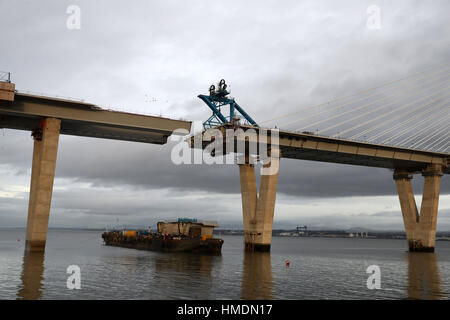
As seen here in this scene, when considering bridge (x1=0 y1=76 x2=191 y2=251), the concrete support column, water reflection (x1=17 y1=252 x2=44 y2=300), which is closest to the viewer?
water reflection (x1=17 y1=252 x2=44 y2=300)

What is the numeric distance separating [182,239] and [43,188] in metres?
26.2

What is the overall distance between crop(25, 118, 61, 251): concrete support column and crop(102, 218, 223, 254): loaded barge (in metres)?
24.1

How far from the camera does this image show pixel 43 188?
49375 mm

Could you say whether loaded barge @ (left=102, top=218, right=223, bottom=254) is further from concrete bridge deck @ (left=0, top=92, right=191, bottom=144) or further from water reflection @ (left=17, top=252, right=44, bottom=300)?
water reflection @ (left=17, top=252, right=44, bottom=300)

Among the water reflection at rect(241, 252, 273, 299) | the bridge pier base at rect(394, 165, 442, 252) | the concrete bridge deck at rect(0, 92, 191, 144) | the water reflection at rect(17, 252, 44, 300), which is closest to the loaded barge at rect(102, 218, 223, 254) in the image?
the concrete bridge deck at rect(0, 92, 191, 144)

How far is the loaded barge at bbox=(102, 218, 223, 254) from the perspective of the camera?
68.5 m

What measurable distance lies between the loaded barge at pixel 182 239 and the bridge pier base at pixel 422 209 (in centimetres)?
4205

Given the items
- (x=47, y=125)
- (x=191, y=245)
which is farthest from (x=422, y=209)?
(x=47, y=125)

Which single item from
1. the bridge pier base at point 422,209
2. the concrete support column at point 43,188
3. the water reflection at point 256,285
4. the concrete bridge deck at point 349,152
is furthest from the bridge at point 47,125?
the bridge pier base at point 422,209

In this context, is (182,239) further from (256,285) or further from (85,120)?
(256,285)

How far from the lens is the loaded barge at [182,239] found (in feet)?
225

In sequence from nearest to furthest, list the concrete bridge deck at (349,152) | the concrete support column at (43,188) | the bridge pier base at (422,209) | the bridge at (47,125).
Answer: the concrete support column at (43,188) → the bridge at (47,125) → the concrete bridge deck at (349,152) → the bridge pier base at (422,209)

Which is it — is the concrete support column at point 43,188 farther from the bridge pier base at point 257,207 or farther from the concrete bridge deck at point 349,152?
the bridge pier base at point 257,207

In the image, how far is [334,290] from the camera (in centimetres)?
2880
